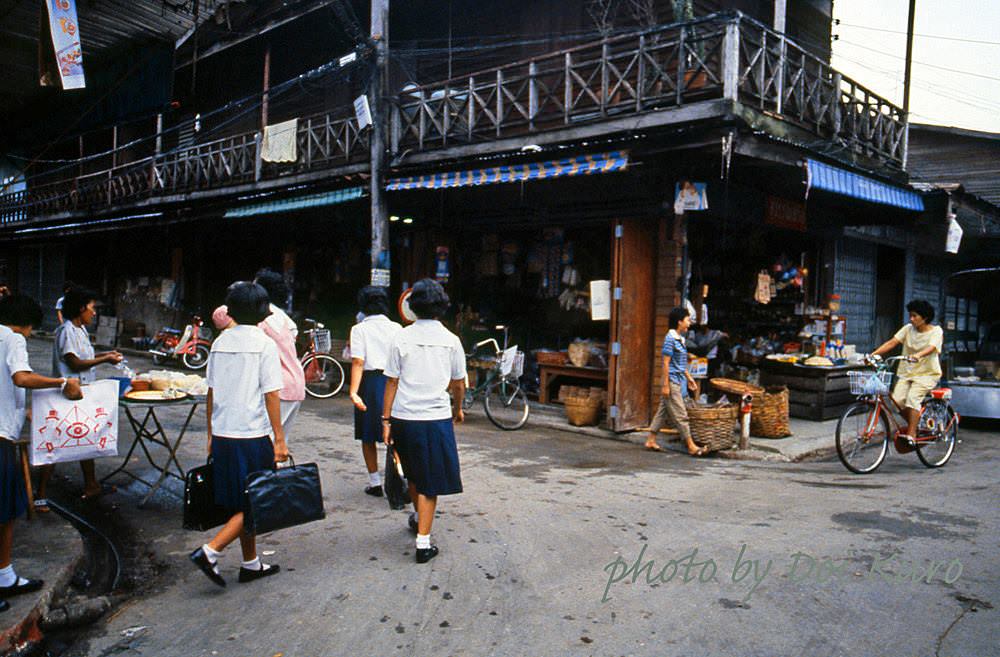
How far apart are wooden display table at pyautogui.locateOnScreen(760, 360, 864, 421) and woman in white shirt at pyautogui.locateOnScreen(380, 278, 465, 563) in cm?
849

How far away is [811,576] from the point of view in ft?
14.3

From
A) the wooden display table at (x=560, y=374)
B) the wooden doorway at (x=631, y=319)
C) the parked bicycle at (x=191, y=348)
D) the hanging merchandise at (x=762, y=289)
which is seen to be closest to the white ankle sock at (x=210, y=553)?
the wooden doorway at (x=631, y=319)

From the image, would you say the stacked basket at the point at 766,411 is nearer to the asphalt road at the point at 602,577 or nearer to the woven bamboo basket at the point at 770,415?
the woven bamboo basket at the point at 770,415

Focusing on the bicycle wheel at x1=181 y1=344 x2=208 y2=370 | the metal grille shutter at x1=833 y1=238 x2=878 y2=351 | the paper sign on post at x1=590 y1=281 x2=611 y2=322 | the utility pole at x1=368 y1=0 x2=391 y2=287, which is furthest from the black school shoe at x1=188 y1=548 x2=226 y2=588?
the bicycle wheel at x1=181 y1=344 x2=208 y2=370

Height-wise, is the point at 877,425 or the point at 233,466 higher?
the point at 233,466

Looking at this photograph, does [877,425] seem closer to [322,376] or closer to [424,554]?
[424,554]

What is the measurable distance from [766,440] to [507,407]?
380 centimetres

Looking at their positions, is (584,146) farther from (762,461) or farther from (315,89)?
(315,89)

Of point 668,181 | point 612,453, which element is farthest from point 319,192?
point 612,453

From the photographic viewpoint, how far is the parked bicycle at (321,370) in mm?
13055

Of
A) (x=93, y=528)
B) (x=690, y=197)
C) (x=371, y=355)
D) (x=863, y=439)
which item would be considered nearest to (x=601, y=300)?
(x=690, y=197)

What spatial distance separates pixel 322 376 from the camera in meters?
13.3

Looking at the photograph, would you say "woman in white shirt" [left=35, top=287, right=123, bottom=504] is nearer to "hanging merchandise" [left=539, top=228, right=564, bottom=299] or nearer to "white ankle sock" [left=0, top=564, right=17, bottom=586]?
"white ankle sock" [left=0, top=564, right=17, bottom=586]

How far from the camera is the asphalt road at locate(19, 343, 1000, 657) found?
355 centimetres
